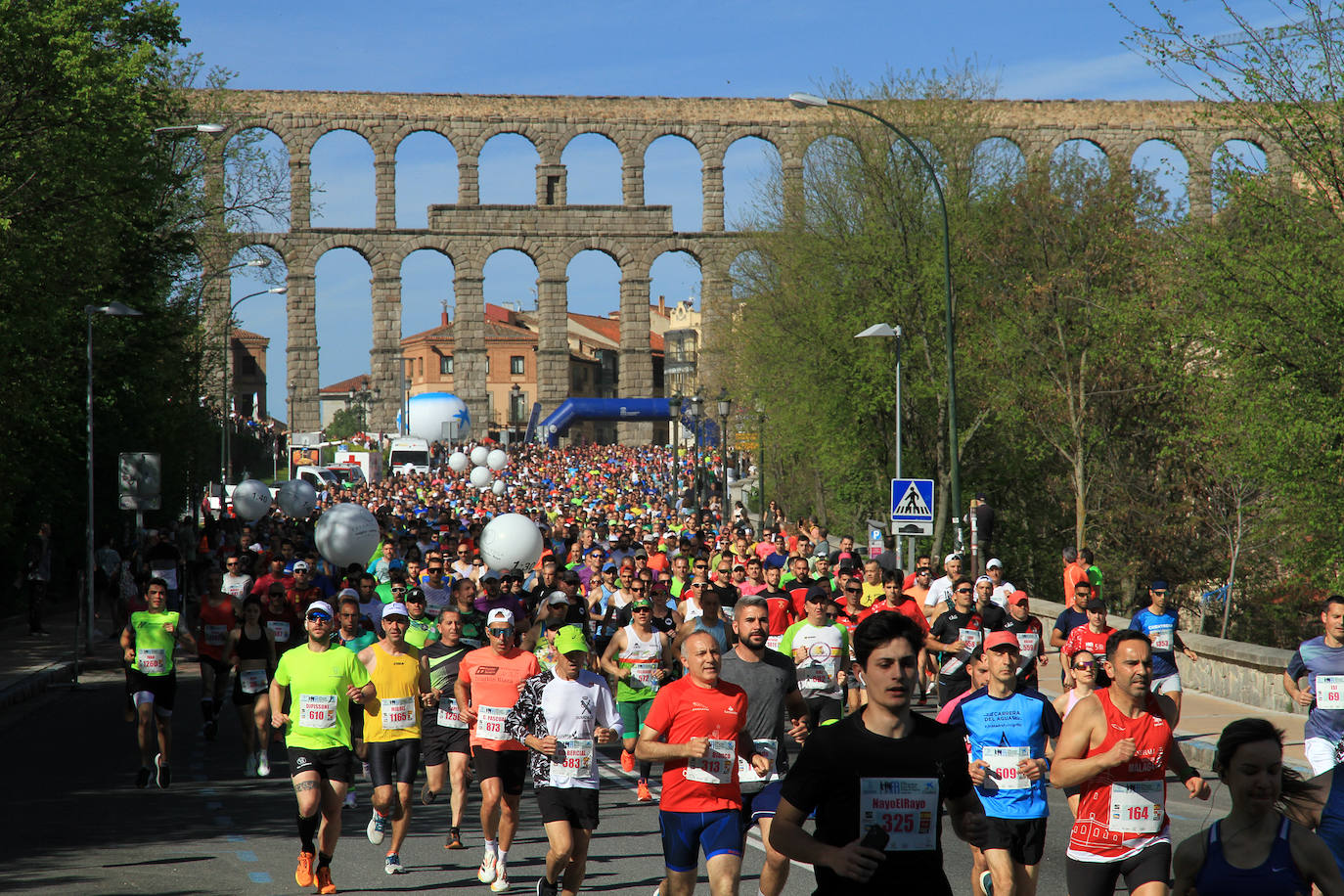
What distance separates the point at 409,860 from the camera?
1002 cm

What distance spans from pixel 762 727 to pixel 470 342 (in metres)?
76.0

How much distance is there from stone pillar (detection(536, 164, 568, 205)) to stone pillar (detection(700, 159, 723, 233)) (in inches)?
302

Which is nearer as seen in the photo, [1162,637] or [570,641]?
[570,641]

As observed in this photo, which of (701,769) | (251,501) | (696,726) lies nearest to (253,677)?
(696,726)

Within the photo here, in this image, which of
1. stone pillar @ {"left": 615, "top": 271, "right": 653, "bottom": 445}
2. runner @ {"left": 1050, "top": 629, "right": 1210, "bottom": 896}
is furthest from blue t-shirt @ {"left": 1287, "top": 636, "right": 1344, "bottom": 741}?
stone pillar @ {"left": 615, "top": 271, "right": 653, "bottom": 445}

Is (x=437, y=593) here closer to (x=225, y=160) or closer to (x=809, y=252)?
(x=809, y=252)

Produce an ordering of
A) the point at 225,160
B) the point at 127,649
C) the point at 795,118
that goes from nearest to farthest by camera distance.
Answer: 1. the point at 127,649
2. the point at 225,160
3. the point at 795,118

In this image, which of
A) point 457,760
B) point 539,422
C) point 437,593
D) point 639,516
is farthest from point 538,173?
point 457,760

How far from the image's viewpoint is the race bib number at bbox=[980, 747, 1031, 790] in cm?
785

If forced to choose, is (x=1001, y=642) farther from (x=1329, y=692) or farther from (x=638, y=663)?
(x=638, y=663)

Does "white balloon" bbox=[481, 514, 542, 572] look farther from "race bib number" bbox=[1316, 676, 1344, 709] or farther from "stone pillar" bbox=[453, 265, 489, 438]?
"stone pillar" bbox=[453, 265, 489, 438]

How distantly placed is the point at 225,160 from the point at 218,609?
97.6 ft

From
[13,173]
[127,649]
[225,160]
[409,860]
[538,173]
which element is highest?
[538,173]

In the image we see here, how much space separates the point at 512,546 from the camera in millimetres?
25297
